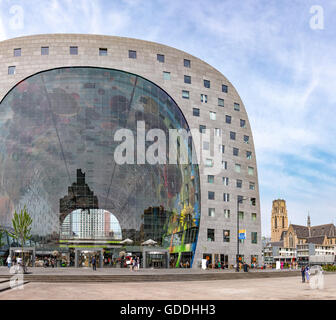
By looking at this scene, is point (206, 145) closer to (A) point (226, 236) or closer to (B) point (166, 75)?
(B) point (166, 75)

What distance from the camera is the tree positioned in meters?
59.3

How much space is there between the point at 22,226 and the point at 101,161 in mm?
14001

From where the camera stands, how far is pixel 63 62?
2440 inches

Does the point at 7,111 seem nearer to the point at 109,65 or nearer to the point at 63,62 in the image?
the point at 63,62

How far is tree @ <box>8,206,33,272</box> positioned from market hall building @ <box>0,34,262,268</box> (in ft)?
2.45

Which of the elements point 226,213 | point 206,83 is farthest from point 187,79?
point 226,213

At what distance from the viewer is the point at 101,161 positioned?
63188 mm

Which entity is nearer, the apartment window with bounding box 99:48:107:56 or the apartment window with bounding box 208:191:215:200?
the apartment window with bounding box 99:48:107:56

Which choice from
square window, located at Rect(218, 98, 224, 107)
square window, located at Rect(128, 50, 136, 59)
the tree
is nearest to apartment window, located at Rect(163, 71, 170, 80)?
square window, located at Rect(128, 50, 136, 59)

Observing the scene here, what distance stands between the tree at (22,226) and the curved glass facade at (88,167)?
1.06 meters

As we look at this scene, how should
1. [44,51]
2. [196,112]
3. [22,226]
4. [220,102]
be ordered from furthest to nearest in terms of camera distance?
[220,102], [196,112], [44,51], [22,226]

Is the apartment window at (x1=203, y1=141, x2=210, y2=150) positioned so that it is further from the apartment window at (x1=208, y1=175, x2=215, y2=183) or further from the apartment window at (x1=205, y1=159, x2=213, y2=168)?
the apartment window at (x1=208, y1=175, x2=215, y2=183)

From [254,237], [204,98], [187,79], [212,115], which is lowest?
[254,237]
